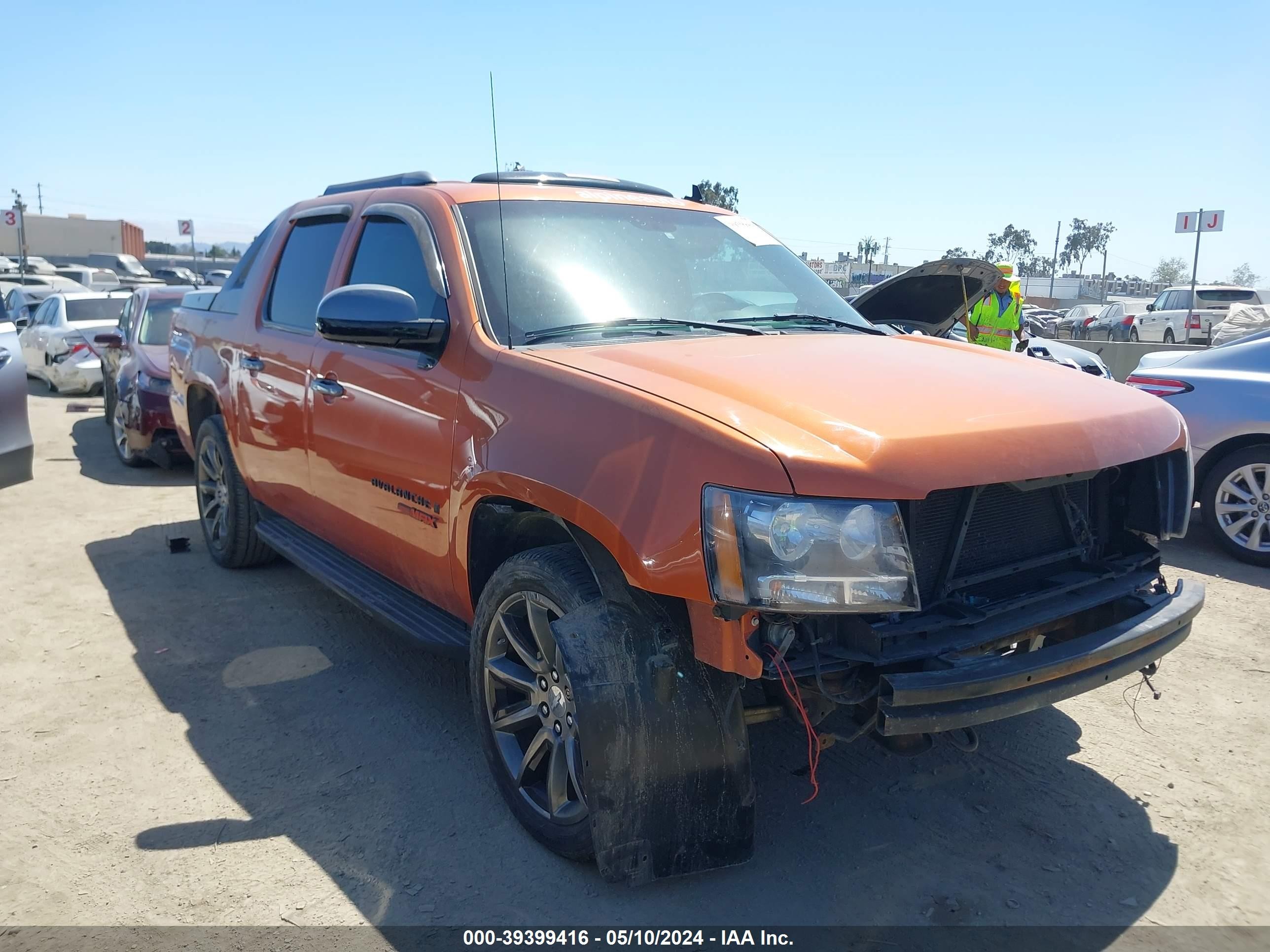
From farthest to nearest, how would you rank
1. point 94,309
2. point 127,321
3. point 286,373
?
point 94,309 < point 127,321 < point 286,373

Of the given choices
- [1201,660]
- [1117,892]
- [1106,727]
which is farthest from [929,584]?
[1201,660]

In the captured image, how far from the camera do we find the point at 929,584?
2.65 metres

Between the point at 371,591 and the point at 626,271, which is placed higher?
the point at 626,271

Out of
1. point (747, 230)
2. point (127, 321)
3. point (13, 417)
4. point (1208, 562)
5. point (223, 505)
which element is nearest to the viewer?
point (747, 230)

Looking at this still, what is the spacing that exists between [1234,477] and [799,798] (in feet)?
14.8

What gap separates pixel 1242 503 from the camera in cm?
612

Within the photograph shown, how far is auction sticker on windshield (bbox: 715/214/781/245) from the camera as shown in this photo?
13.9 ft

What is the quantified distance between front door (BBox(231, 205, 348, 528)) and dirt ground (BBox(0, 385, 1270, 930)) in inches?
31.1

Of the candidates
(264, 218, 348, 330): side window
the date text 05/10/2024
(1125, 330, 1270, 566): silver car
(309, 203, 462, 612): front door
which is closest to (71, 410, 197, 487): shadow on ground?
(264, 218, 348, 330): side window

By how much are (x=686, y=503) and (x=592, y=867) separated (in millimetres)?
1225

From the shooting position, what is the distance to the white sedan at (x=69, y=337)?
1408 cm

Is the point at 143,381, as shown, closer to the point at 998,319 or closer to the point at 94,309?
the point at 94,309

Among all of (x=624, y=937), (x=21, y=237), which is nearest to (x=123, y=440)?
(x=624, y=937)

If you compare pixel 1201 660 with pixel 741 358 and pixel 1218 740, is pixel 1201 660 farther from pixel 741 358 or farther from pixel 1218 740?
pixel 741 358
